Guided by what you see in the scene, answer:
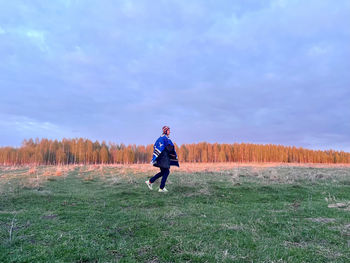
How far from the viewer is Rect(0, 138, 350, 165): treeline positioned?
68000mm

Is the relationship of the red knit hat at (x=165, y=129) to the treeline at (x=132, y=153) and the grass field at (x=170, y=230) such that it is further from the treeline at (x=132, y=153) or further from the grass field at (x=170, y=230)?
the treeline at (x=132, y=153)

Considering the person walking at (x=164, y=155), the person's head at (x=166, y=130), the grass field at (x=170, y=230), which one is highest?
the person's head at (x=166, y=130)

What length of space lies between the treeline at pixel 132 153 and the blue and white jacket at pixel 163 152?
63.5 meters

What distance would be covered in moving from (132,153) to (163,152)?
72.2 metres

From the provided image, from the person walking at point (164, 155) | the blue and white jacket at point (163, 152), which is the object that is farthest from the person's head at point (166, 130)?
the blue and white jacket at point (163, 152)

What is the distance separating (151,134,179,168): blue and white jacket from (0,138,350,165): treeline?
63.5 meters

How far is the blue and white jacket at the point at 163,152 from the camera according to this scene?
9.76 metres

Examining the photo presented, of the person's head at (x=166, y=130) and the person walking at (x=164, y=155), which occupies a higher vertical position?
the person's head at (x=166, y=130)

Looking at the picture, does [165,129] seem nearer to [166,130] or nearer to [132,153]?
[166,130]

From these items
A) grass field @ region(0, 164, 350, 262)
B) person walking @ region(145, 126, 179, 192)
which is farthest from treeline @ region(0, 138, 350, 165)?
grass field @ region(0, 164, 350, 262)

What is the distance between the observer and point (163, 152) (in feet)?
32.4

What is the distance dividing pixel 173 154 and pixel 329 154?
375 feet

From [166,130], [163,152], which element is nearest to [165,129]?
[166,130]

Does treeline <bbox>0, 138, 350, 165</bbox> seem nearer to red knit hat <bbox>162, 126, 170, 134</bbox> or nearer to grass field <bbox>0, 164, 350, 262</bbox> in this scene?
red knit hat <bbox>162, 126, 170, 134</bbox>
